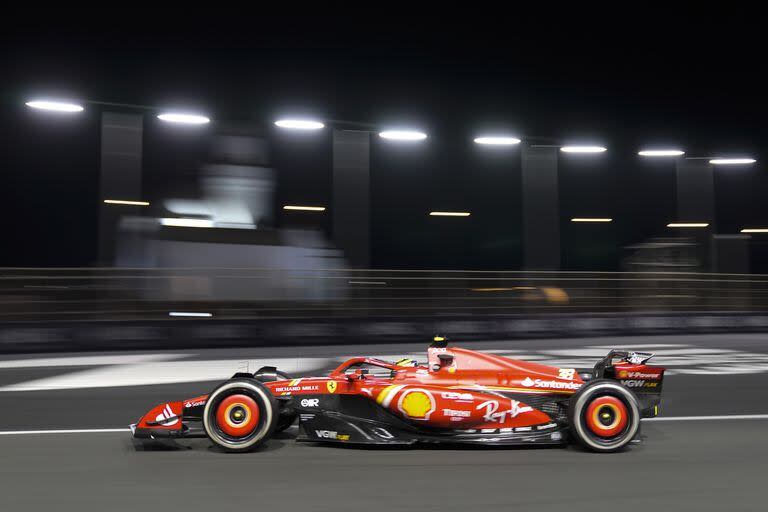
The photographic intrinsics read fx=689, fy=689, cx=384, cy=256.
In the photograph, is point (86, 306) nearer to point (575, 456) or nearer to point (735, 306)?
point (575, 456)

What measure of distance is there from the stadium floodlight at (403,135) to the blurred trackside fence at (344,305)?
303 centimetres

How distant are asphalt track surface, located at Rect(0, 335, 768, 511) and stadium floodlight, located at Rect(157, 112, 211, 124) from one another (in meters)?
7.58

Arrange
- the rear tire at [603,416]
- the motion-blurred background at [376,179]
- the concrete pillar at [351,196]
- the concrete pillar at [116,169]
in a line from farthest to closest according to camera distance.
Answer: the concrete pillar at [351,196], the concrete pillar at [116,169], the motion-blurred background at [376,179], the rear tire at [603,416]

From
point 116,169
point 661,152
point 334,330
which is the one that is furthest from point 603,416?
point 661,152

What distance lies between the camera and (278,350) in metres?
11.5

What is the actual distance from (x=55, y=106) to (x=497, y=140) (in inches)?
336

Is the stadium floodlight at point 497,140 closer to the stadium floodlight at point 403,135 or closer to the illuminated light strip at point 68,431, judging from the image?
the stadium floodlight at point 403,135

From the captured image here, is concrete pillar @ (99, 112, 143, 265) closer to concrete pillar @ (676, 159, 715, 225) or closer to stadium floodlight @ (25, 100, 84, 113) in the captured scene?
stadium floodlight @ (25, 100, 84, 113)

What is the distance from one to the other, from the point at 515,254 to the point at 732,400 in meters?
9.18

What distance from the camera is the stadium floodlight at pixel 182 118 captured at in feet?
41.3

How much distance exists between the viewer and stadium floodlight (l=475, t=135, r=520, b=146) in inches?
567

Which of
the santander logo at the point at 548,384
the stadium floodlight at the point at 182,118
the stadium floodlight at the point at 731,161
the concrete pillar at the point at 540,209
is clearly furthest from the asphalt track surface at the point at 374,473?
the stadium floodlight at the point at 731,161

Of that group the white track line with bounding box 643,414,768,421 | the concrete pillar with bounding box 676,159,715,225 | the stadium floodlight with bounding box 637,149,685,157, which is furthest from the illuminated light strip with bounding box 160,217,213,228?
the concrete pillar with bounding box 676,159,715,225

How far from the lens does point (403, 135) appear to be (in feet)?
46.5
